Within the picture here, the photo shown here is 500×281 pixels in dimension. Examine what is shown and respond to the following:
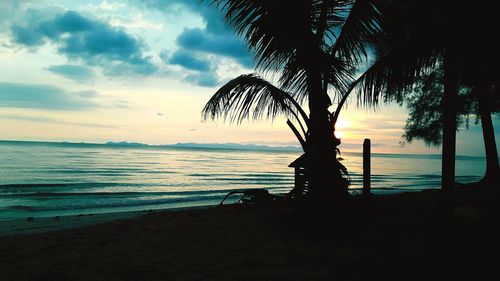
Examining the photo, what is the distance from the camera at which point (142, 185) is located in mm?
22828

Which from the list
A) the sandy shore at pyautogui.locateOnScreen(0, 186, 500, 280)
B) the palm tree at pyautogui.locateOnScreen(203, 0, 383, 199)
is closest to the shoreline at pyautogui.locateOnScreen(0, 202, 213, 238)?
the sandy shore at pyautogui.locateOnScreen(0, 186, 500, 280)

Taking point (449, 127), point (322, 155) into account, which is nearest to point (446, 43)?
point (449, 127)

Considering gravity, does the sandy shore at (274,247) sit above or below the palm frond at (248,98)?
below

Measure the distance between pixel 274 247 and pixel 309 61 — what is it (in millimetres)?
3497

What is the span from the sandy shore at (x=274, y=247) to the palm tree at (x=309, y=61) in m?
1.16

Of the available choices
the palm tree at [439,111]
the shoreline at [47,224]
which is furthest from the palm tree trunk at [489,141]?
the shoreline at [47,224]

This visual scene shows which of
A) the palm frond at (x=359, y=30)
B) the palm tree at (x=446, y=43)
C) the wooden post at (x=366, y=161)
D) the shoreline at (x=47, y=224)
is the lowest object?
the shoreline at (x=47, y=224)

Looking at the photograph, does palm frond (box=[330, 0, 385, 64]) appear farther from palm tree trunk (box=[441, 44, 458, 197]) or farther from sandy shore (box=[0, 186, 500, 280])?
sandy shore (box=[0, 186, 500, 280])

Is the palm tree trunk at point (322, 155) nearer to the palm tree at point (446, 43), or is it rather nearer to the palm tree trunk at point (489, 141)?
the palm tree at point (446, 43)

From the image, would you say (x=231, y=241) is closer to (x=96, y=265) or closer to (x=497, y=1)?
(x=96, y=265)

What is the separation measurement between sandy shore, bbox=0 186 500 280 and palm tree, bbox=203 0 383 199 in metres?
1.16

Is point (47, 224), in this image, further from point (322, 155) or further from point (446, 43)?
point (446, 43)

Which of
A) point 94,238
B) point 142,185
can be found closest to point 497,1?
point 94,238

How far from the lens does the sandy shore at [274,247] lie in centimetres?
441
